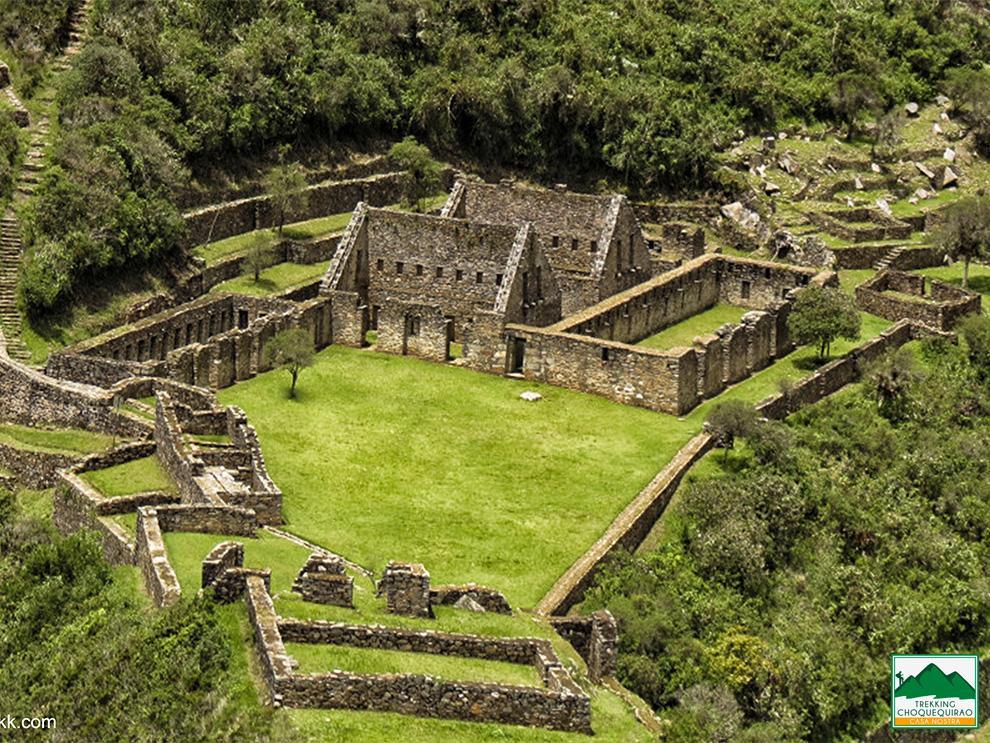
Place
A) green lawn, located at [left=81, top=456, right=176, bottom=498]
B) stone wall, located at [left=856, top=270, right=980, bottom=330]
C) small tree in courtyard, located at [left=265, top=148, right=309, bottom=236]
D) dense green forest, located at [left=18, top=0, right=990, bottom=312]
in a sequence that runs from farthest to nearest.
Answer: small tree in courtyard, located at [left=265, top=148, right=309, bottom=236] < stone wall, located at [left=856, top=270, right=980, bottom=330] < dense green forest, located at [left=18, top=0, right=990, bottom=312] < green lawn, located at [left=81, top=456, right=176, bottom=498]

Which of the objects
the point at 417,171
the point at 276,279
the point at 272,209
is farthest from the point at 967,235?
the point at 276,279

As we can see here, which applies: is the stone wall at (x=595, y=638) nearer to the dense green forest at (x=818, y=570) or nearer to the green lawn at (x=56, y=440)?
the dense green forest at (x=818, y=570)

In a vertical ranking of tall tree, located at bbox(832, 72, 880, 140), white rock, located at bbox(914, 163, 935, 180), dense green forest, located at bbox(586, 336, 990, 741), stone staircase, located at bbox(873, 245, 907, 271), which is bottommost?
dense green forest, located at bbox(586, 336, 990, 741)

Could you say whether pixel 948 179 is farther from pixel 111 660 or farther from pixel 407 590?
pixel 111 660

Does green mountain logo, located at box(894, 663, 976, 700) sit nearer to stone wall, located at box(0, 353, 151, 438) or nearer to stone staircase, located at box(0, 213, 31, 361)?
stone wall, located at box(0, 353, 151, 438)

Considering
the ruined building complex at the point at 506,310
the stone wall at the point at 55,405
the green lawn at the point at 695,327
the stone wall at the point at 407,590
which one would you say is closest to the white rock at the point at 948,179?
the ruined building complex at the point at 506,310

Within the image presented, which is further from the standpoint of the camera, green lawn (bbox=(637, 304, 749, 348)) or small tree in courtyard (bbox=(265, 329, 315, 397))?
green lawn (bbox=(637, 304, 749, 348))

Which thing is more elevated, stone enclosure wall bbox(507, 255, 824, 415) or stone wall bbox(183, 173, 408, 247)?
stone wall bbox(183, 173, 408, 247)

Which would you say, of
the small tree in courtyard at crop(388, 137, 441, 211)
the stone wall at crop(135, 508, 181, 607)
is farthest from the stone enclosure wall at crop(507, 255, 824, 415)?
the stone wall at crop(135, 508, 181, 607)

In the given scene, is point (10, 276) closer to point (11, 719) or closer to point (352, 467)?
point (352, 467)
